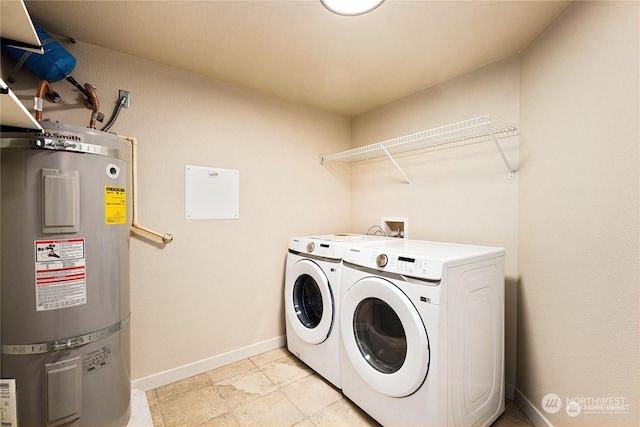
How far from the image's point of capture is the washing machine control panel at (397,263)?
4.15 ft

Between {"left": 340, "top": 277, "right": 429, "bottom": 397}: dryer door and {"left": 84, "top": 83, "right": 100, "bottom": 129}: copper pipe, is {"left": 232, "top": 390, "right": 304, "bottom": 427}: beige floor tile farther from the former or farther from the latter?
{"left": 84, "top": 83, "right": 100, "bottom": 129}: copper pipe

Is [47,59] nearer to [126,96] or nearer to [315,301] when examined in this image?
[126,96]

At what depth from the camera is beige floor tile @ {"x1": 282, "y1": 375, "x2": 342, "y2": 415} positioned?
1720 mm

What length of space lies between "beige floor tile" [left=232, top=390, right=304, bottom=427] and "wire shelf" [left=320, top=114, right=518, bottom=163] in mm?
1850

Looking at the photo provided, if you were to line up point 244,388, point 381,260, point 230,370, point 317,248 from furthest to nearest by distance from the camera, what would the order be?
point 230,370 < point 317,248 < point 244,388 < point 381,260

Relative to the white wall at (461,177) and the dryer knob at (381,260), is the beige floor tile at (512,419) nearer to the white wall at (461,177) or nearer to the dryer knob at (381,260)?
the white wall at (461,177)

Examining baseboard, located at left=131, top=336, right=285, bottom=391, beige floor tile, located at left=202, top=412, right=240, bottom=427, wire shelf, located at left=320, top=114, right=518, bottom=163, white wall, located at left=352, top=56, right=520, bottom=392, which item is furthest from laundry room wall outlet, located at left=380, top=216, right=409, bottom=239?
beige floor tile, located at left=202, top=412, right=240, bottom=427

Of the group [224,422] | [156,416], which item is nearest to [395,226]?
[224,422]

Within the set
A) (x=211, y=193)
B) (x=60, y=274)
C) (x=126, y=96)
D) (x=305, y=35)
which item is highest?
(x=305, y=35)

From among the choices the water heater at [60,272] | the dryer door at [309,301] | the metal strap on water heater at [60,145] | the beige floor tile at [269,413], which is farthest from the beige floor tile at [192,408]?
the metal strap on water heater at [60,145]

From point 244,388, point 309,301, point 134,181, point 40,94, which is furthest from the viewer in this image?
point 309,301

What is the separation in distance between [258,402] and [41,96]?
2.09 metres

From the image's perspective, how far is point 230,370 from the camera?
2.11 m

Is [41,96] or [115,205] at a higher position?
[41,96]
